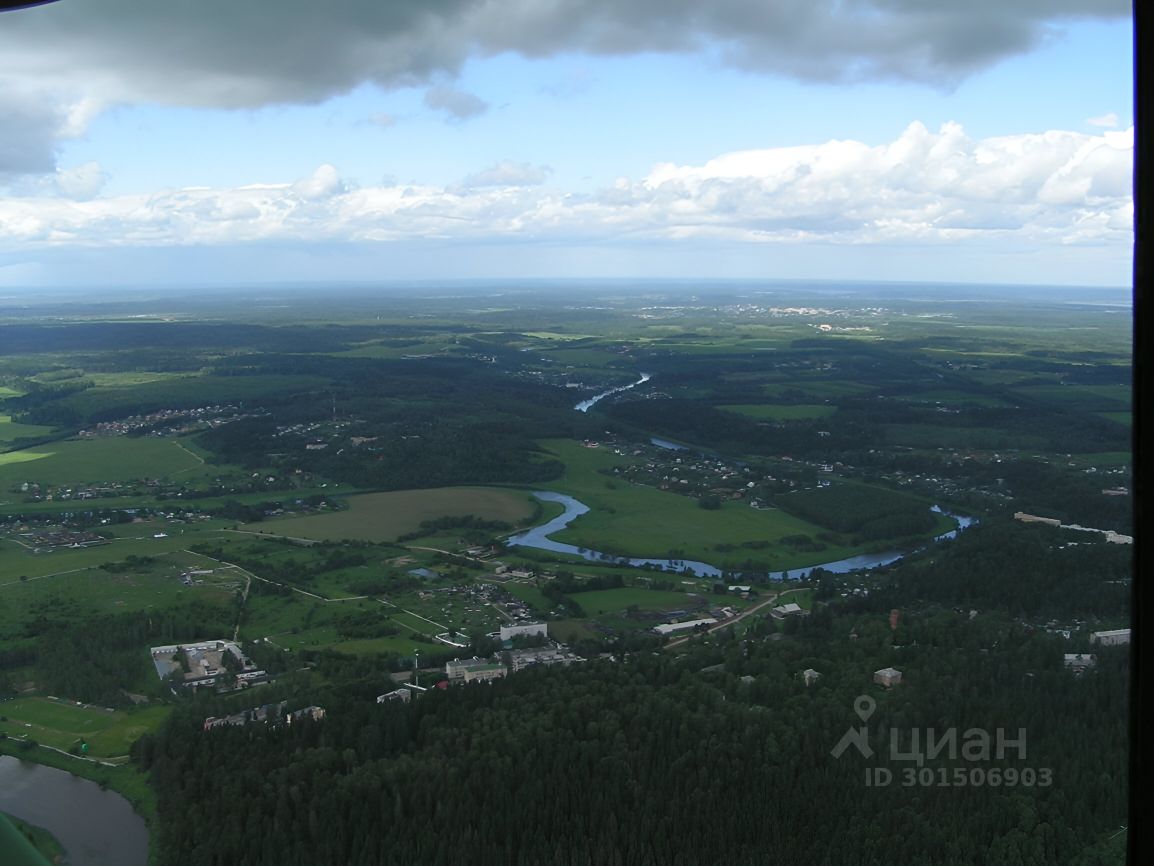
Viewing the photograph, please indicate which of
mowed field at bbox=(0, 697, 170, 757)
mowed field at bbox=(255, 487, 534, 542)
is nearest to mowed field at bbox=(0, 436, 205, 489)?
mowed field at bbox=(255, 487, 534, 542)

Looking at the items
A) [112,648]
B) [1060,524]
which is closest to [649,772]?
[112,648]

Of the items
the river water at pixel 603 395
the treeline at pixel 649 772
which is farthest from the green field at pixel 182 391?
the treeline at pixel 649 772

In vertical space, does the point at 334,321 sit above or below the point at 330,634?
above

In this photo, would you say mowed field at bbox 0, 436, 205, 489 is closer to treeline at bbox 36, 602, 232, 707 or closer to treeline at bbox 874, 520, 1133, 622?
treeline at bbox 36, 602, 232, 707

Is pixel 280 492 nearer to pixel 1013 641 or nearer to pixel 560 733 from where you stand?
pixel 560 733

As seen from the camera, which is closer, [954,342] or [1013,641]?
[1013,641]

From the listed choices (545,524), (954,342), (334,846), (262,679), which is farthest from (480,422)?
(954,342)

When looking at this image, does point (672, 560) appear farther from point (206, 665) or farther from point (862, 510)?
point (206, 665)
